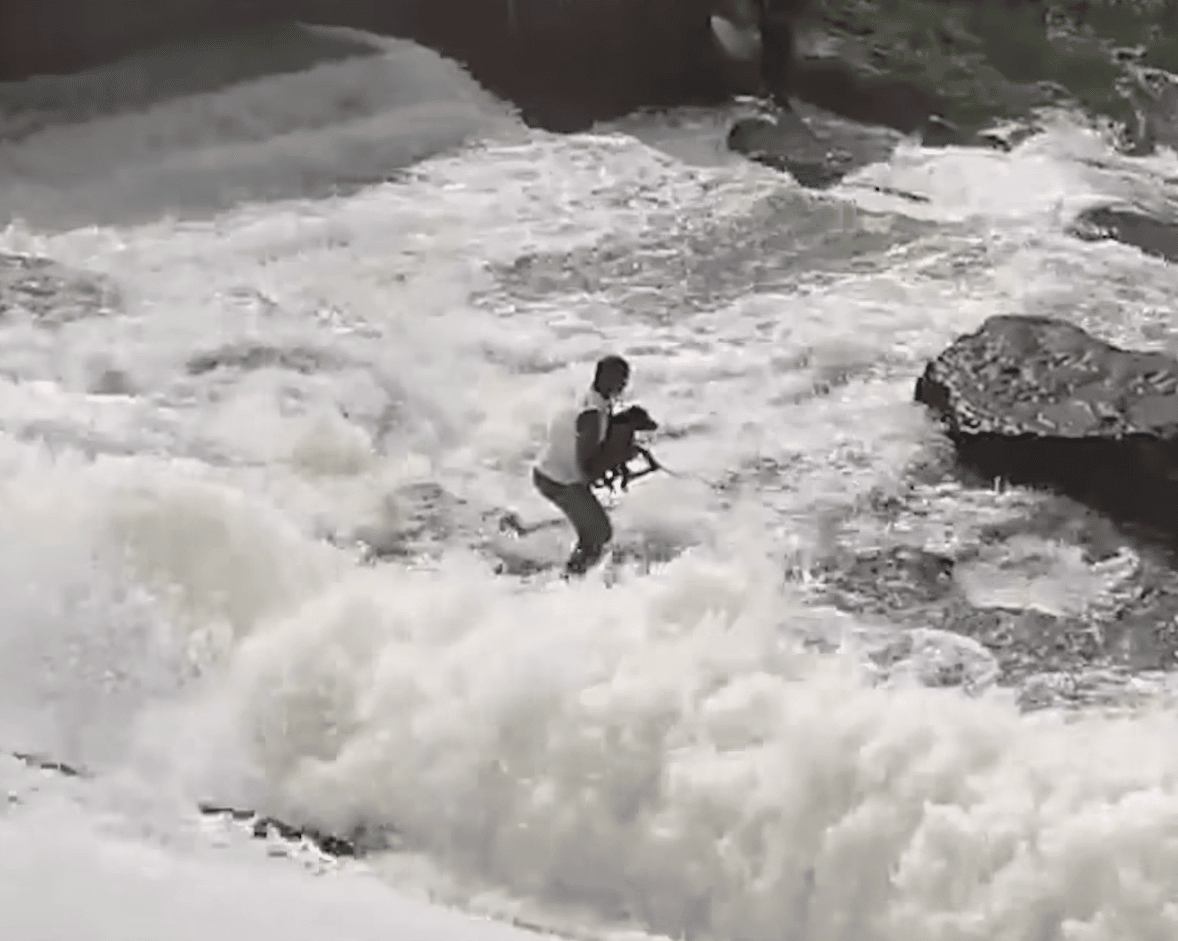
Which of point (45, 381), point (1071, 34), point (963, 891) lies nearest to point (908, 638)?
point (963, 891)

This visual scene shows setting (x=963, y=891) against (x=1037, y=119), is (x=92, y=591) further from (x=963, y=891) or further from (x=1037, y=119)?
(x=1037, y=119)

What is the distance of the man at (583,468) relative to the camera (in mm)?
9055

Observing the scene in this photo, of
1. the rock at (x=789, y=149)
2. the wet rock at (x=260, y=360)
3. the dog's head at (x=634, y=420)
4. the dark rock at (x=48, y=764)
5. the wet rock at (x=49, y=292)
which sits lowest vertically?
the dark rock at (x=48, y=764)

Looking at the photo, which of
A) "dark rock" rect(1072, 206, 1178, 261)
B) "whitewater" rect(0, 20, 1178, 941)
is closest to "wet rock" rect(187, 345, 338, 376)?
"whitewater" rect(0, 20, 1178, 941)

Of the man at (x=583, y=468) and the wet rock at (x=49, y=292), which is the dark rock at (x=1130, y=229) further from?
the wet rock at (x=49, y=292)

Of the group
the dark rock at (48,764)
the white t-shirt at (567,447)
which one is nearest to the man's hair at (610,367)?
the white t-shirt at (567,447)

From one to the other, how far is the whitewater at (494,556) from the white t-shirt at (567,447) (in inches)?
9.6

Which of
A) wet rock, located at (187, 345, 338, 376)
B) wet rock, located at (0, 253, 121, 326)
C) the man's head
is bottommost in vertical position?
wet rock, located at (187, 345, 338, 376)

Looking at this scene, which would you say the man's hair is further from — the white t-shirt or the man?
the white t-shirt

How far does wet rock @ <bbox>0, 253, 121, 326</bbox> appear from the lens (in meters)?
11.4

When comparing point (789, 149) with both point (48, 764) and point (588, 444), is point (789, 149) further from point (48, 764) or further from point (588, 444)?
point (48, 764)

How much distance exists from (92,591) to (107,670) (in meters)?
0.53

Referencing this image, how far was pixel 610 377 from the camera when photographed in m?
9.82

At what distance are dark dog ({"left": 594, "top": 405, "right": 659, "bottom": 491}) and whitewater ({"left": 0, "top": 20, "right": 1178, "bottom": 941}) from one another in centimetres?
18
